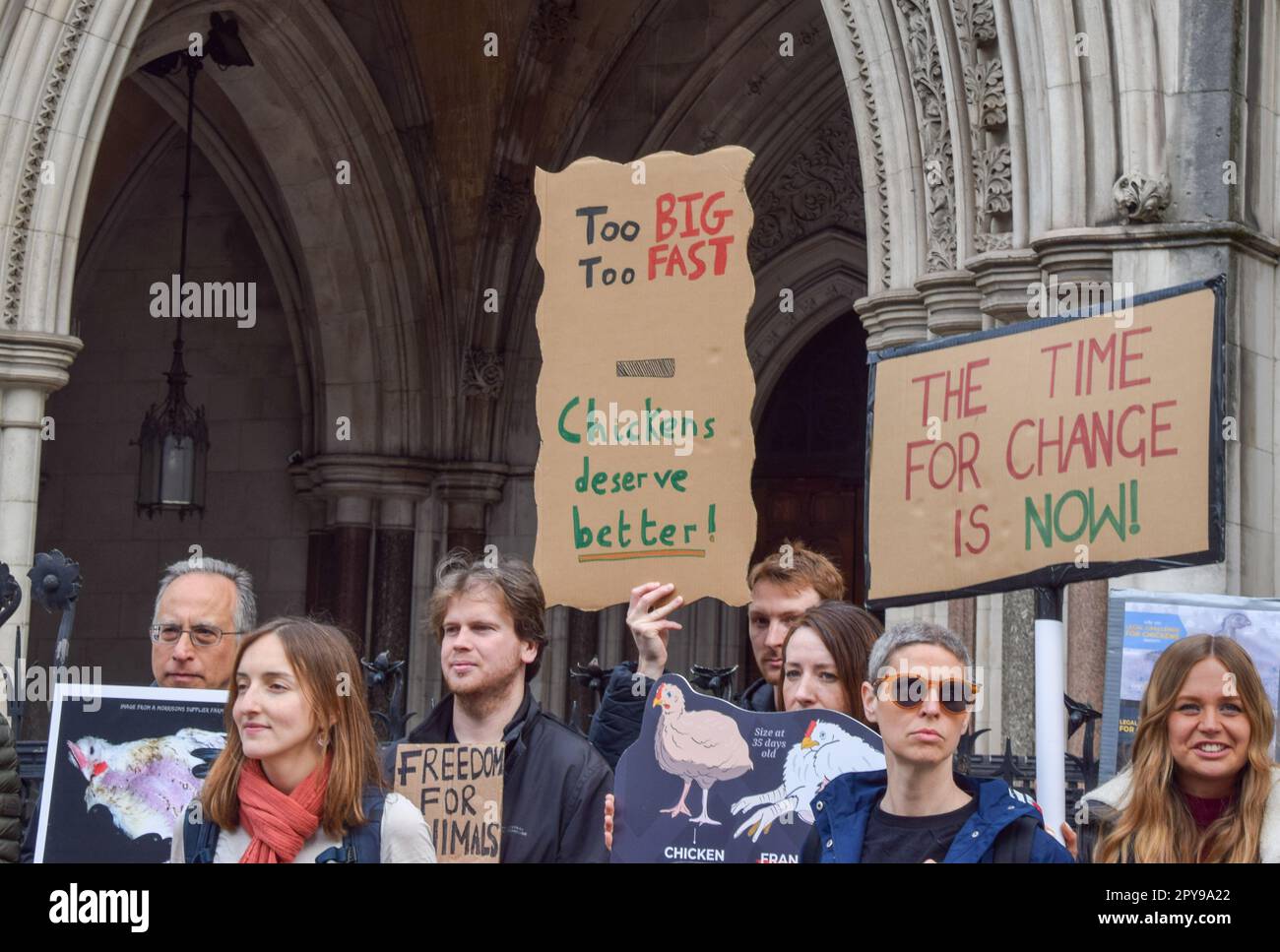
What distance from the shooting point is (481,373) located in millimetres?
14047

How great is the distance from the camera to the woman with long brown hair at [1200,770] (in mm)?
3557

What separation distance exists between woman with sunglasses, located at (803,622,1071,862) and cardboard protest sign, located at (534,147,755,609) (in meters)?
1.34

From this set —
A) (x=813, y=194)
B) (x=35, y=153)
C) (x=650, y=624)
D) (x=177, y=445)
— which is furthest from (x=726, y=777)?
(x=813, y=194)

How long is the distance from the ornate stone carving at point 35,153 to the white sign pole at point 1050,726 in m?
6.49

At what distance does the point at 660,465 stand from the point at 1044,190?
3.18 meters

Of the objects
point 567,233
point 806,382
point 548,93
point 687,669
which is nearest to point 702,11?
point 548,93

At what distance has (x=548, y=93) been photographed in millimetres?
13688

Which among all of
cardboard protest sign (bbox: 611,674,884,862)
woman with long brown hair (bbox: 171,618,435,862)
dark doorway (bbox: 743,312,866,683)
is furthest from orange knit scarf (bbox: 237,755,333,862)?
dark doorway (bbox: 743,312,866,683)

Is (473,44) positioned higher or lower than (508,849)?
higher

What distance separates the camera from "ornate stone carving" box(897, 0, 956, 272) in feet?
27.1

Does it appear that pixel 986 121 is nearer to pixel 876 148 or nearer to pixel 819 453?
pixel 876 148

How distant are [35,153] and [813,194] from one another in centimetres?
570
